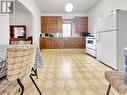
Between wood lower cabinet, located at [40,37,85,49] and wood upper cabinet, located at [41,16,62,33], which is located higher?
wood upper cabinet, located at [41,16,62,33]

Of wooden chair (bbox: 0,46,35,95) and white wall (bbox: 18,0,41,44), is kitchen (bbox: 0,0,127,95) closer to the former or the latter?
white wall (bbox: 18,0,41,44)

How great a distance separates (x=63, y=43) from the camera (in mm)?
12078

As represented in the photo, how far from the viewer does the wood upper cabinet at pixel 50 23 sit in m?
12.4

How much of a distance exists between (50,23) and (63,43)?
1728 millimetres

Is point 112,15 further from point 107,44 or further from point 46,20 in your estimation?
point 46,20

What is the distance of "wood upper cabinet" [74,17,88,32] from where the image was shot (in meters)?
12.5

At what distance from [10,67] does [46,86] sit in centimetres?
199

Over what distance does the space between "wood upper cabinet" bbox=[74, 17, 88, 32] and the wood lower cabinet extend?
805 millimetres

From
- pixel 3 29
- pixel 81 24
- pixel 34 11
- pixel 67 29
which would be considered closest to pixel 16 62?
pixel 3 29

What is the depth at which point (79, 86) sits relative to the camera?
346cm

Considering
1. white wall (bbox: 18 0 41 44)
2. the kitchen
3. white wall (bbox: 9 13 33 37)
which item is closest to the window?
the kitchen

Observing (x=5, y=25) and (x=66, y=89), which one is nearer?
(x=66, y=89)

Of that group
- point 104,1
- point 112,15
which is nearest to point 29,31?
point 104,1

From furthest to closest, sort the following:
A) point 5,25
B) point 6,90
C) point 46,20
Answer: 1. point 46,20
2. point 5,25
3. point 6,90
